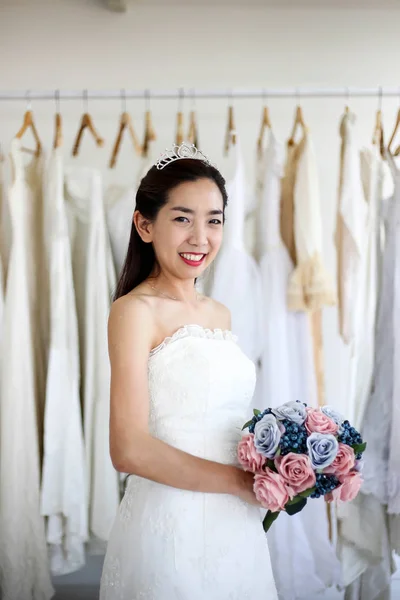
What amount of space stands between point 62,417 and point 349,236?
49.5 inches

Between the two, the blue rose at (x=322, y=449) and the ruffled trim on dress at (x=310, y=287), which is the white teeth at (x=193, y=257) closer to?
the blue rose at (x=322, y=449)

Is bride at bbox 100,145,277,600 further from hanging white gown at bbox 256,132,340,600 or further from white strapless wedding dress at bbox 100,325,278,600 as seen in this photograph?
hanging white gown at bbox 256,132,340,600

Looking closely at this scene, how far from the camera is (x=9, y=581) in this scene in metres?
2.31

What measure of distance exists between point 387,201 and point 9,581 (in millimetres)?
1961

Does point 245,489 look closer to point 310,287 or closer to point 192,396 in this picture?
point 192,396

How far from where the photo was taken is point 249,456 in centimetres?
130

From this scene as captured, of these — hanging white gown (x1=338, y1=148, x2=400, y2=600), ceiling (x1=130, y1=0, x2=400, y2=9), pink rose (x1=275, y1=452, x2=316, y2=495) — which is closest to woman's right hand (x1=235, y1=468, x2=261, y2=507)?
pink rose (x1=275, y1=452, x2=316, y2=495)

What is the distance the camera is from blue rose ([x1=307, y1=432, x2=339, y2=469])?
126cm

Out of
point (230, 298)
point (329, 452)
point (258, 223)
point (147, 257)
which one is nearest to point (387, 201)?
point (258, 223)

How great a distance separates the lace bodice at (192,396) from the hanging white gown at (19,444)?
1.08 meters

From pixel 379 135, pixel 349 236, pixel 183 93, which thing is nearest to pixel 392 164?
pixel 379 135

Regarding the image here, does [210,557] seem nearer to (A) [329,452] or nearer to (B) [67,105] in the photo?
(A) [329,452]

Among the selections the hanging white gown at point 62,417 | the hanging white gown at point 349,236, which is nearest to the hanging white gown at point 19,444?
the hanging white gown at point 62,417

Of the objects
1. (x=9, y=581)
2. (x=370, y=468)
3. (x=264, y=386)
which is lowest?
(x=9, y=581)
